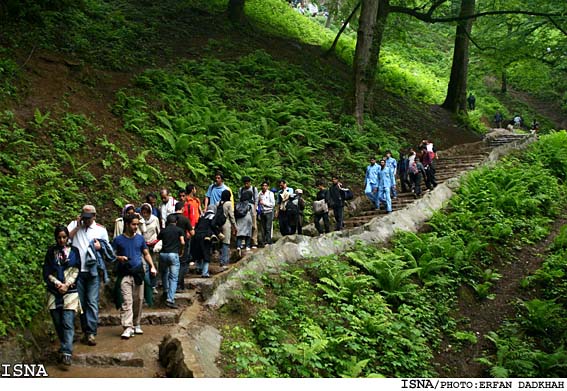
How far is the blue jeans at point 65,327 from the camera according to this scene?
24.5 feet

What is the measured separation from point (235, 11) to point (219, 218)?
667 inches

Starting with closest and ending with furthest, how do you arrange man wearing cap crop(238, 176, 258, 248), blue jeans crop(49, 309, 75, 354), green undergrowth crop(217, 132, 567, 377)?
blue jeans crop(49, 309, 75, 354) < green undergrowth crop(217, 132, 567, 377) < man wearing cap crop(238, 176, 258, 248)

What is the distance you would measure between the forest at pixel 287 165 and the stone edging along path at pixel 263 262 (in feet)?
0.76

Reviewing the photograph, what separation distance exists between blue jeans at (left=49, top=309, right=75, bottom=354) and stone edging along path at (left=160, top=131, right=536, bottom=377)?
114 centimetres

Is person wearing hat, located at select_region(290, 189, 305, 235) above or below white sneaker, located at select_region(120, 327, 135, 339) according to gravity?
above

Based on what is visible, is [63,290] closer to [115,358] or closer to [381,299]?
[115,358]

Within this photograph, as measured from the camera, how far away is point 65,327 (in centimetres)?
754

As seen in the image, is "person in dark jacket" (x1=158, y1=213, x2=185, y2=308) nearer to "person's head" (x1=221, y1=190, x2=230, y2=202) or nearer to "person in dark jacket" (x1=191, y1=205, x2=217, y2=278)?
"person in dark jacket" (x1=191, y1=205, x2=217, y2=278)

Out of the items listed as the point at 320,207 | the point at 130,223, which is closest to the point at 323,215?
the point at 320,207

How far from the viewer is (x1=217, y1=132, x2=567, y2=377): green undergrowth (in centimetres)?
817

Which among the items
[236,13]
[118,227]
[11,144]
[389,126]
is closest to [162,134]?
[11,144]

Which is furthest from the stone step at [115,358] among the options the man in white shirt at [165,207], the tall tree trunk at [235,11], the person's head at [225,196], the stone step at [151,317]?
the tall tree trunk at [235,11]

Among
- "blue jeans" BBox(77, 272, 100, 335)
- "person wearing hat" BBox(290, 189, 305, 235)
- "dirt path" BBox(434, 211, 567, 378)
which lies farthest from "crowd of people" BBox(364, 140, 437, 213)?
"blue jeans" BBox(77, 272, 100, 335)
